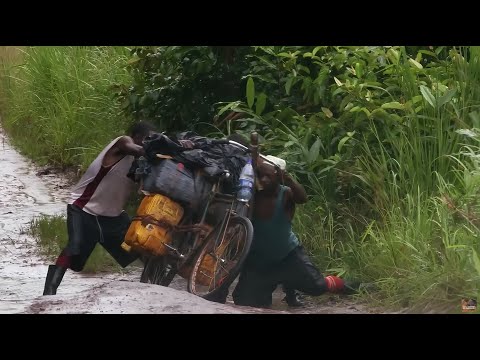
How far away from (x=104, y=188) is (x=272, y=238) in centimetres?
123

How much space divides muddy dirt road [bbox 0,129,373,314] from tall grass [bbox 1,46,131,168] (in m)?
0.29

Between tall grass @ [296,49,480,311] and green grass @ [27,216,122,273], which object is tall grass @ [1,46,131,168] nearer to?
green grass @ [27,216,122,273]

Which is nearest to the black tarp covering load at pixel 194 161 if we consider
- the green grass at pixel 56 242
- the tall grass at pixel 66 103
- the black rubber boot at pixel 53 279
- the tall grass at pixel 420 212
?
the black rubber boot at pixel 53 279

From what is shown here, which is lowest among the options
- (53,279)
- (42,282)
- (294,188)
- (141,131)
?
(42,282)

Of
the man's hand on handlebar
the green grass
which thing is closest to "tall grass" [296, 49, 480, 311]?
the man's hand on handlebar

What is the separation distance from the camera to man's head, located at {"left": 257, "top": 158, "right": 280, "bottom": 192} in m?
6.71

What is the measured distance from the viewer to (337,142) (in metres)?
8.03

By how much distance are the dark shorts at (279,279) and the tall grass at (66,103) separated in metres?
3.95

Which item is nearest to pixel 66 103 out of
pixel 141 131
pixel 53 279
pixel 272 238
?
pixel 141 131

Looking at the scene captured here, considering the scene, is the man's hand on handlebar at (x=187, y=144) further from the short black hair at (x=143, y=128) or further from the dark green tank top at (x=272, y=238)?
the dark green tank top at (x=272, y=238)

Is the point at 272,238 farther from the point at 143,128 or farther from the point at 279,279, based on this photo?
the point at 143,128

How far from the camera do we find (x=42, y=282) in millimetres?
7953

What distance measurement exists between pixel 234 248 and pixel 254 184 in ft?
1.47

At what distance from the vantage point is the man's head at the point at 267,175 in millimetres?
6711
